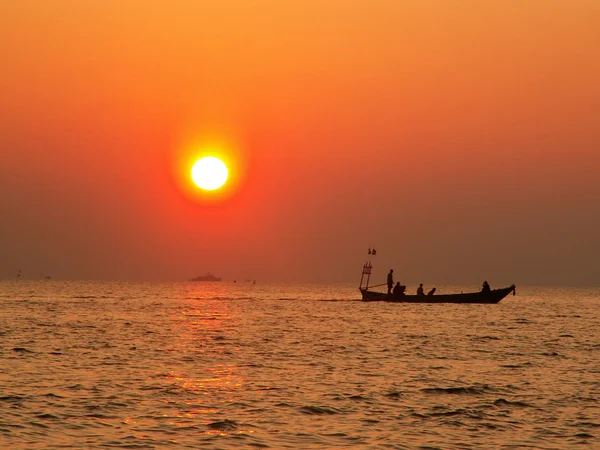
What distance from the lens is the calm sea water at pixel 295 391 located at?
21.6 metres

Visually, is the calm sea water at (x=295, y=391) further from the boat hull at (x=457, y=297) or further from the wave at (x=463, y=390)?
the boat hull at (x=457, y=297)

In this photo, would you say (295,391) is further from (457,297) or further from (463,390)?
(457,297)

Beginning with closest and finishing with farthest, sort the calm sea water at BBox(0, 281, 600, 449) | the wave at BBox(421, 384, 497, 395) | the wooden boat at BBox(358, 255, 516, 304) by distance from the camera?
1. the calm sea water at BBox(0, 281, 600, 449)
2. the wave at BBox(421, 384, 497, 395)
3. the wooden boat at BBox(358, 255, 516, 304)

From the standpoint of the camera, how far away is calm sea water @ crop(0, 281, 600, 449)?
21578 millimetres

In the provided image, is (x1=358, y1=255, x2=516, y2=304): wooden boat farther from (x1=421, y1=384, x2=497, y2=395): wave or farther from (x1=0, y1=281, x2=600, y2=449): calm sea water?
(x1=421, y1=384, x2=497, y2=395): wave

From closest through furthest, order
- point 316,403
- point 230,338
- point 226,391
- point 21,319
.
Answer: point 316,403 < point 226,391 < point 230,338 < point 21,319

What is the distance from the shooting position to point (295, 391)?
28672 mm

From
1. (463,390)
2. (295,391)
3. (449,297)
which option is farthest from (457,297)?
(295,391)

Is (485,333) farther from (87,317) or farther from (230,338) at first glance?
(87,317)

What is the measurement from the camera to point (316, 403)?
86.3 ft

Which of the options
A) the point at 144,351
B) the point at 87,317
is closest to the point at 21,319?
the point at 87,317

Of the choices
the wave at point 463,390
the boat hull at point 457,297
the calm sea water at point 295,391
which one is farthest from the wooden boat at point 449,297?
the wave at point 463,390

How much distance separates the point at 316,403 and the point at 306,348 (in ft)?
61.6

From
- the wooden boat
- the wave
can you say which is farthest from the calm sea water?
the wooden boat
